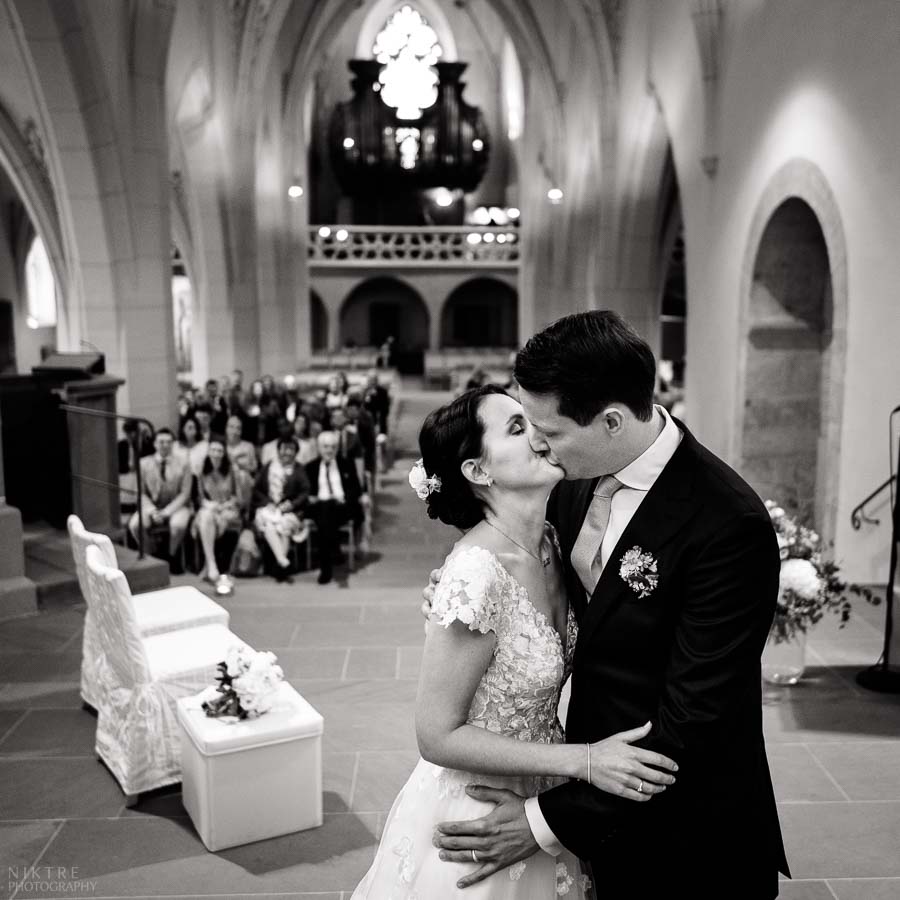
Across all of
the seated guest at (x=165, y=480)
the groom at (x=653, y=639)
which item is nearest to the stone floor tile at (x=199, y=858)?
the groom at (x=653, y=639)

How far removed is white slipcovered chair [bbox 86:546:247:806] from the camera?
14.3 feet

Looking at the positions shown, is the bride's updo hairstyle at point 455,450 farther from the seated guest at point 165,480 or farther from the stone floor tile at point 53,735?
the seated guest at point 165,480

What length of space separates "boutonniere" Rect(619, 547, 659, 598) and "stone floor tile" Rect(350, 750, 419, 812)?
2695 millimetres

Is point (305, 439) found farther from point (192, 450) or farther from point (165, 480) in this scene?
point (165, 480)

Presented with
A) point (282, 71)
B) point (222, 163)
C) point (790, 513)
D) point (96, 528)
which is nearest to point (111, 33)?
point (96, 528)

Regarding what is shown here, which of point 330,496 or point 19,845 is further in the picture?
point 330,496

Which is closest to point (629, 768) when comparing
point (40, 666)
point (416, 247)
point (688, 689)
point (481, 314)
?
point (688, 689)

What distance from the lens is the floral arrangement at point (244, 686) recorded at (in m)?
4.08

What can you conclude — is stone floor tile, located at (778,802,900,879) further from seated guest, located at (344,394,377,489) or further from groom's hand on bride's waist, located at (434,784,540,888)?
seated guest, located at (344,394,377,489)

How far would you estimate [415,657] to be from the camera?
6320mm

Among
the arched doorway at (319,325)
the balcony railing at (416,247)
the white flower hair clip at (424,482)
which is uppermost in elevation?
the balcony railing at (416,247)

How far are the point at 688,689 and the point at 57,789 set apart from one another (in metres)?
3.53

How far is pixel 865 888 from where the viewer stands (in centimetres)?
365

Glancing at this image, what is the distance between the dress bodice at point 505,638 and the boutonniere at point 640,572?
32 centimetres
